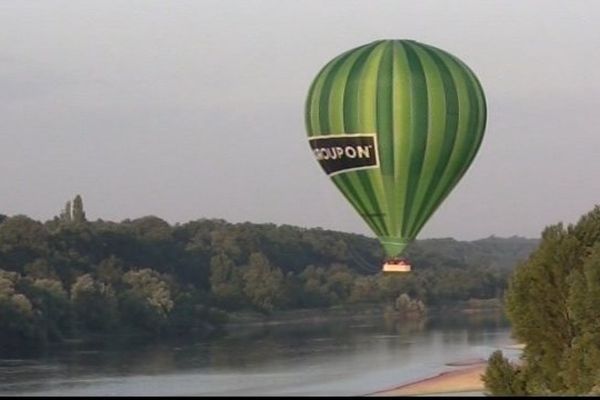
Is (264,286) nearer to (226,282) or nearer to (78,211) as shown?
(226,282)

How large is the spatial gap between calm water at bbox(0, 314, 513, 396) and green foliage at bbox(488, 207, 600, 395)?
9.92 metres

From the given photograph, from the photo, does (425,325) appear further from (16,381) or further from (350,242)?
(350,242)

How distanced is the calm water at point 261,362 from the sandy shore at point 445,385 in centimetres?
67

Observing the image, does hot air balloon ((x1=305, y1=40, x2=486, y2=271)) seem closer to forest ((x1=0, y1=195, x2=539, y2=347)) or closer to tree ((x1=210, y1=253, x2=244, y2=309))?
forest ((x1=0, y1=195, x2=539, y2=347))

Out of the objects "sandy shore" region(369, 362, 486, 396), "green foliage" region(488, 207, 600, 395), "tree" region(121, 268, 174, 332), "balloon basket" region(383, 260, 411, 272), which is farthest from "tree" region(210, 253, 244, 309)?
"balloon basket" region(383, 260, 411, 272)

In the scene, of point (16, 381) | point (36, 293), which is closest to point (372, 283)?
point (36, 293)

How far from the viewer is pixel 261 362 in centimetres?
4256

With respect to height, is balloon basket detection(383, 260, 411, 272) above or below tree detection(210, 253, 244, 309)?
below

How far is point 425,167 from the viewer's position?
2134 cm

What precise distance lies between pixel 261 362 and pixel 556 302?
67.0ft

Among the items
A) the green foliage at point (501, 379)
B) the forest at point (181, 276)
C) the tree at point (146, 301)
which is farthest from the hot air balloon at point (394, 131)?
the tree at point (146, 301)

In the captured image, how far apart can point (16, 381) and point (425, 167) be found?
1892 centimetres

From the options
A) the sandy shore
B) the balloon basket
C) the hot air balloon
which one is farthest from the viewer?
the sandy shore

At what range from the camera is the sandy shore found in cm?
3341
